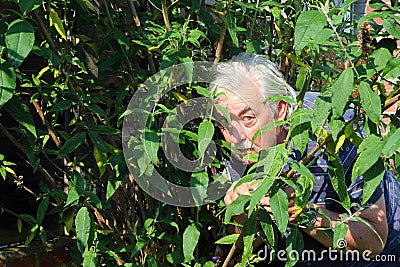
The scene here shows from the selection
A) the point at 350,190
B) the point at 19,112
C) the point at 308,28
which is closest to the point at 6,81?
the point at 19,112

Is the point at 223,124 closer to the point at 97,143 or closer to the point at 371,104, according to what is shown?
the point at 97,143

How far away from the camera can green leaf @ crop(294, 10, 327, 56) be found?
4.50 ft

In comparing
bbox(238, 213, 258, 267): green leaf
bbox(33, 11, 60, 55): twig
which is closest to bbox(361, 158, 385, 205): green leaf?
bbox(238, 213, 258, 267): green leaf

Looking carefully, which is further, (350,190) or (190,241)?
(350,190)

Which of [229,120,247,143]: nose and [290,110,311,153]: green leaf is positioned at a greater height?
[290,110,311,153]: green leaf

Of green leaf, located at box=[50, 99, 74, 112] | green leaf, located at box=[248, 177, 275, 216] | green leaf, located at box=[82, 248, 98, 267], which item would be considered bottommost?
green leaf, located at box=[82, 248, 98, 267]

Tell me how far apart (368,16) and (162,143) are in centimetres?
69

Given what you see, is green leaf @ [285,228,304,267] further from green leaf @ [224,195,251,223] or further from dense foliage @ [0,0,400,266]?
green leaf @ [224,195,251,223]

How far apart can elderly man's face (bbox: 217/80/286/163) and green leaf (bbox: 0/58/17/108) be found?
2.38 ft

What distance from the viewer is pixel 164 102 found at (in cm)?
190

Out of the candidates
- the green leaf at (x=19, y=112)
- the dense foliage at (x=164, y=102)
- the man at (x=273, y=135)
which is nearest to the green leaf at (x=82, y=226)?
the dense foliage at (x=164, y=102)

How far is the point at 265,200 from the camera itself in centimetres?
171

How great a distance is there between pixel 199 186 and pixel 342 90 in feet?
1.90

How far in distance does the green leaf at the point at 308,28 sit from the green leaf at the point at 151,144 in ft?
1.44
